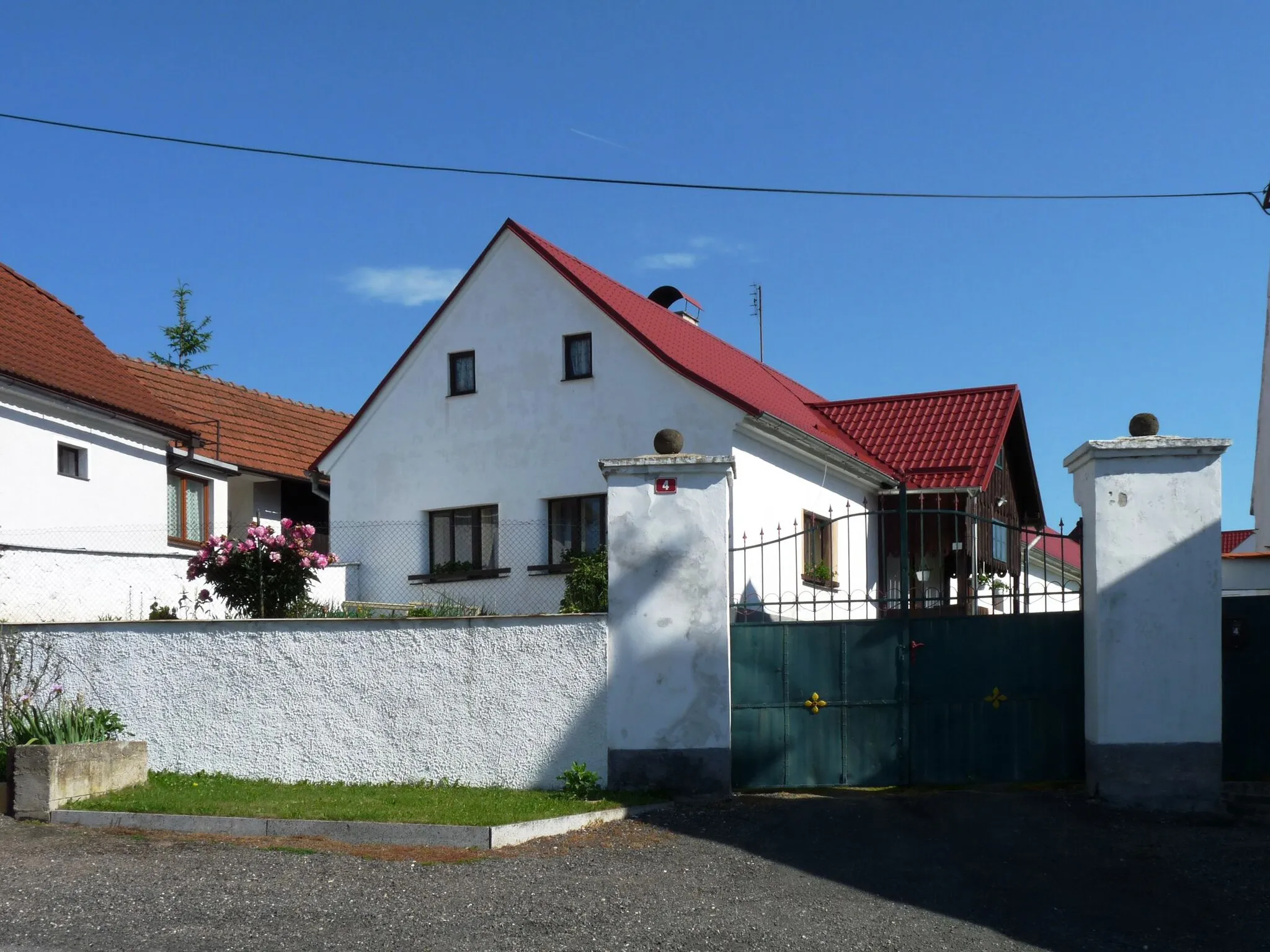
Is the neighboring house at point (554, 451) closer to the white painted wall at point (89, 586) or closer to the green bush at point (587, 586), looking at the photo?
the green bush at point (587, 586)

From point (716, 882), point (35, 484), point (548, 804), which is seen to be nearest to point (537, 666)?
point (548, 804)

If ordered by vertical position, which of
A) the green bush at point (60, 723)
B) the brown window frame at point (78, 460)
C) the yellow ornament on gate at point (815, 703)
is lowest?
the green bush at point (60, 723)

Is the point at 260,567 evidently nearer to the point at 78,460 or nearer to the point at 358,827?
the point at 358,827

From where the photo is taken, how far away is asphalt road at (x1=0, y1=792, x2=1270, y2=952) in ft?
24.4

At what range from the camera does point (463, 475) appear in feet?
72.4

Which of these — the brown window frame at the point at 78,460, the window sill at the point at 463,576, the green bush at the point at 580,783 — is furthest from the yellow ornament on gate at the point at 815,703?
the brown window frame at the point at 78,460

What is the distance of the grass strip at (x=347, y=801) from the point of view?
10.4 meters

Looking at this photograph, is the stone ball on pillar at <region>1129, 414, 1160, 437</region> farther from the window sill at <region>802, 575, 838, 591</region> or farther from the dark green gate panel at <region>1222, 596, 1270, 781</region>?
the window sill at <region>802, 575, 838, 591</region>

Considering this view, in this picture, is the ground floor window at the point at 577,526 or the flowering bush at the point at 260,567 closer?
the flowering bush at the point at 260,567

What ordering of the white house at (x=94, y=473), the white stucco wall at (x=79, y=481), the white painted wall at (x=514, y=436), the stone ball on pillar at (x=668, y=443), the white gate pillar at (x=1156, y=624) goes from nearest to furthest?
the white gate pillar at (x=1156, y=624)
the stone ball on pillar at (x=668, y=443)
the white house at (x=94, y=473)
the white stucco wall at (x=79, y=481)
the white painted wall at (x=514, y=436)

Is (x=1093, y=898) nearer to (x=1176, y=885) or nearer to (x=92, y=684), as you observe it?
(x=1176, y=885)

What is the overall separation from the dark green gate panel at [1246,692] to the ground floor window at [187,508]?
17.4 meters

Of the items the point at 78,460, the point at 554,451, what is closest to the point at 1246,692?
the point at 554,451

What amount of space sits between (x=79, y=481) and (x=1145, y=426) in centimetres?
1622
